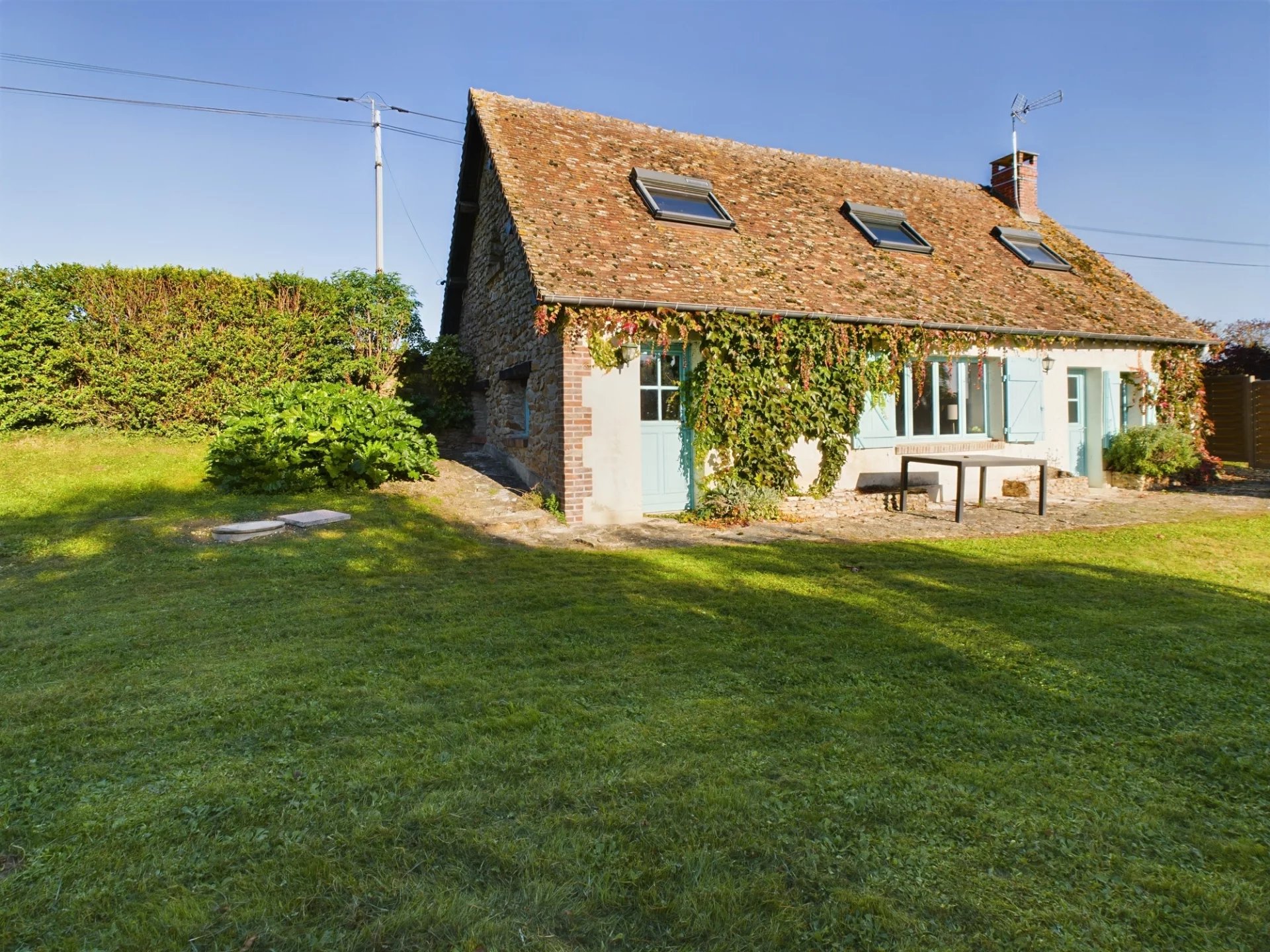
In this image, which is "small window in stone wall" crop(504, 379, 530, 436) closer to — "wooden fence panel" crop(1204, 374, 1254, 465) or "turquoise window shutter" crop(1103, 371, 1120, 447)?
"turquoise window shutter" crop(1103, 371, 1120, 447)

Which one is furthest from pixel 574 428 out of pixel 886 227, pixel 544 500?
pixel 886 227

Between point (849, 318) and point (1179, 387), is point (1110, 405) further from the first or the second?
point (849, 318)

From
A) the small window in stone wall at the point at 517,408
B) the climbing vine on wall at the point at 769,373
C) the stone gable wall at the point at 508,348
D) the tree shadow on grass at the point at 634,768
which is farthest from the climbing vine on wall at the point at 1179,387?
the small window in stone wall at the point at 517,408

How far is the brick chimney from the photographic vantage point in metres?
14.9

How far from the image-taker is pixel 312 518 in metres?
7.60

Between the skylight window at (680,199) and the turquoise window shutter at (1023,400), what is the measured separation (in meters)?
5.16

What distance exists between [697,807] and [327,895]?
1129 mm

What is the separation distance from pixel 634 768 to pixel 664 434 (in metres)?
6.91

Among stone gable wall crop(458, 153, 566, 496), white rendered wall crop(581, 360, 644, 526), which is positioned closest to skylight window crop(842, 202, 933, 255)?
white rendered wall crop(581, 360, 644, 526)

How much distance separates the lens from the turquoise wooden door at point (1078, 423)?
41.2ft

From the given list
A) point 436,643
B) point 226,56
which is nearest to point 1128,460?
point 436,643

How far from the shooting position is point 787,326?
30.8 feet

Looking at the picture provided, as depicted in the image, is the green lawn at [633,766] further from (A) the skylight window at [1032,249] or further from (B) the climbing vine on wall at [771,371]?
(A) the skylight window at [1032,249]

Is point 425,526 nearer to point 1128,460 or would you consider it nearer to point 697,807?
point 697,807
